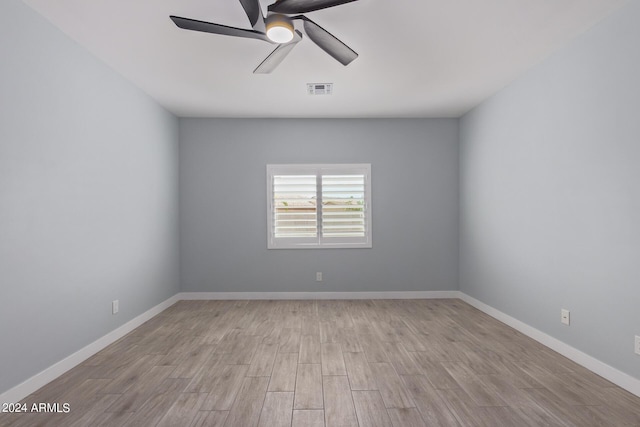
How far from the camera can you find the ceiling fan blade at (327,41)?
7.63 feet

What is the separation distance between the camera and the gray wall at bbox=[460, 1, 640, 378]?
7.92 ft

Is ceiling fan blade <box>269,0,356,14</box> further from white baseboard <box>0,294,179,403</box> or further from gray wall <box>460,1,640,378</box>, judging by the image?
white baseboard <box>0,294,179,403</box>

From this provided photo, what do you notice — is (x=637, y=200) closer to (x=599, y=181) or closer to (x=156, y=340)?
(x=599, y=181)

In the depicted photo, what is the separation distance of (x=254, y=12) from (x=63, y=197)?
1994 mm

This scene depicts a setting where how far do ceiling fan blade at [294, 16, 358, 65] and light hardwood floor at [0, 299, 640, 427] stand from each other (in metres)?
2.37

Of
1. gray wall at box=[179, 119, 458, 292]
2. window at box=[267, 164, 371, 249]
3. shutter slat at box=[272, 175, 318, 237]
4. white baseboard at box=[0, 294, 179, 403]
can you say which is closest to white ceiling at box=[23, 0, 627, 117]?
gray wall at box=[179, 119, 458, 292]

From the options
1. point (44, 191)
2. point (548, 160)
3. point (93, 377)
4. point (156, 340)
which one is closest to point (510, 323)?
point (548, 160)

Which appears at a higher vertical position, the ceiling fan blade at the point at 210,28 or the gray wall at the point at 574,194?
the ceiling fan blade at the point at 210,28

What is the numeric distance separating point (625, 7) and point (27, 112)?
4055 millimetres

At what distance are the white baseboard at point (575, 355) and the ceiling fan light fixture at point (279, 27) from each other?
319 centimetres

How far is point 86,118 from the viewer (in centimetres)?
302

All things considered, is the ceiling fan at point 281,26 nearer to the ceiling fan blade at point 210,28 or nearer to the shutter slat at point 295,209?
the ceiling fan blade at point 210,28

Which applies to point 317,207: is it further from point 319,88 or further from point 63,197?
point 63,197

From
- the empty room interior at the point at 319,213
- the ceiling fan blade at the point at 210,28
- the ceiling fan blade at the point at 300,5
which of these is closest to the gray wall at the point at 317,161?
the empty room interior at the point at 319,213
